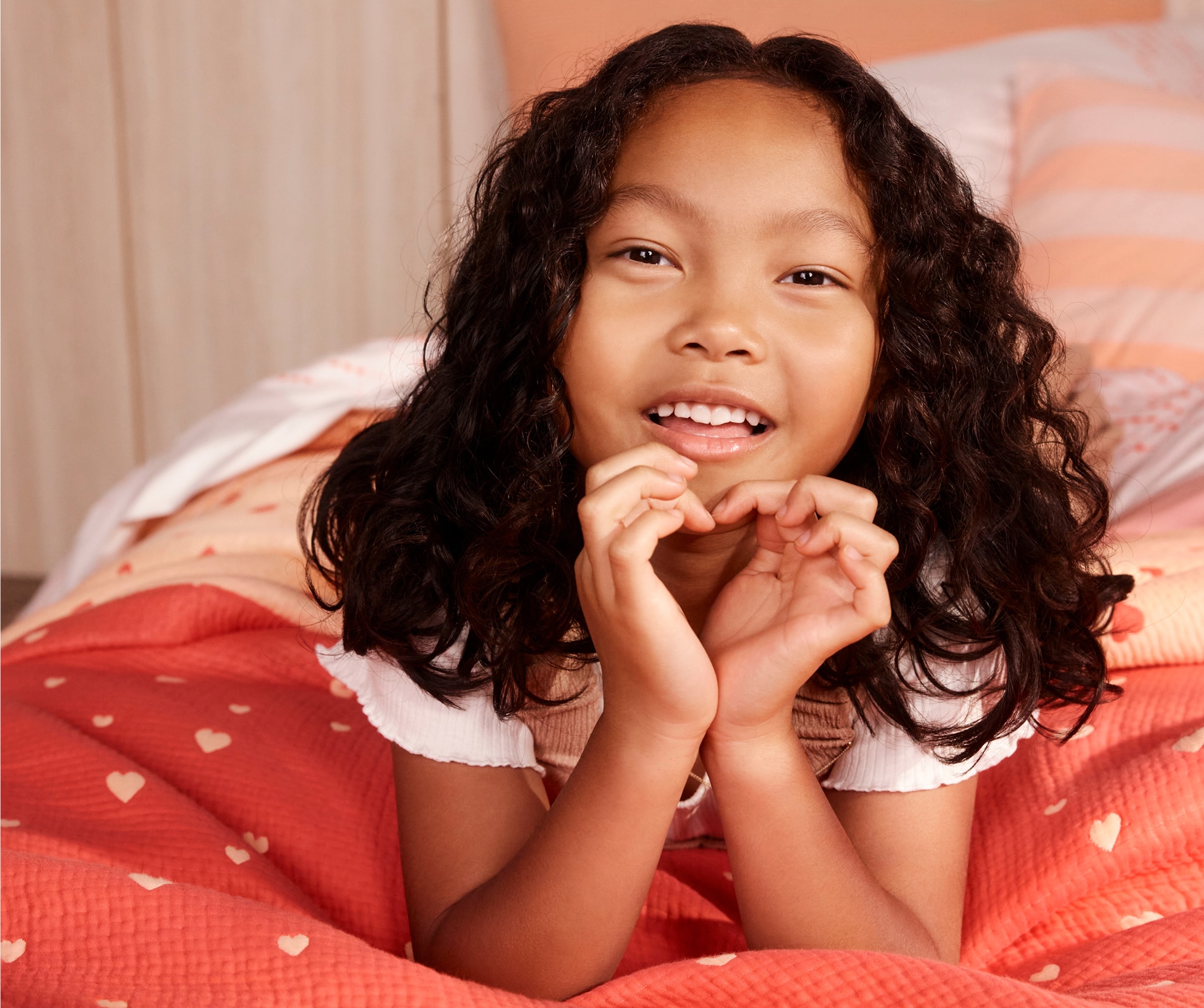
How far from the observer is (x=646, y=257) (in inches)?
29.5

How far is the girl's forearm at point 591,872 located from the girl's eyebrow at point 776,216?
320 mm

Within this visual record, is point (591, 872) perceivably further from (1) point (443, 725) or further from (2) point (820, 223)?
(2) point (820, 223)

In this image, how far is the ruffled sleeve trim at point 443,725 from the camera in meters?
0.81

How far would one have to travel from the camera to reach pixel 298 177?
2.71 meters

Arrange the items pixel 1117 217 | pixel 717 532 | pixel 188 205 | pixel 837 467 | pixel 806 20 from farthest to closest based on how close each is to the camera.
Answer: pixel 188 205 → pixel 806 20 → pixel 1117 217 → pixel 837 467 → pixel 717 532

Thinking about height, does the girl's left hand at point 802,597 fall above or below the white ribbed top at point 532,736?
above

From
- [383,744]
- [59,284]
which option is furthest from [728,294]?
[59,284]

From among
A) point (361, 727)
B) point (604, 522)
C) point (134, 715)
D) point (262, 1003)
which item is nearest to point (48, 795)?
point (134, 715)

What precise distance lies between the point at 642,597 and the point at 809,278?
0.25 metres

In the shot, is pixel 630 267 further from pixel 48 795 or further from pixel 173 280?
pixel 173 280

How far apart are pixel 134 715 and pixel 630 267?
0.58 metres

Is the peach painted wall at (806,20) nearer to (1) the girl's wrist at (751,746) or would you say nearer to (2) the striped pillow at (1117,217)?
(2) the striped pillow at (1117,217)

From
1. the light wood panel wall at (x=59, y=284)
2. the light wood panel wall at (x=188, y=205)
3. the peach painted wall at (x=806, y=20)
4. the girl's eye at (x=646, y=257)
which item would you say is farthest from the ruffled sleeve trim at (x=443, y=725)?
the light wood panel wall at (x=59, y=284)

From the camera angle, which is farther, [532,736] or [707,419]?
[532,736]
